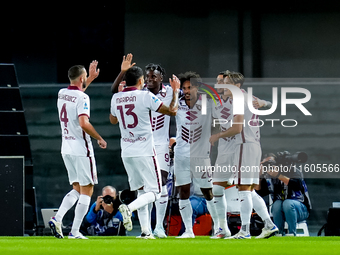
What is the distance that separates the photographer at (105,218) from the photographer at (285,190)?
2.13 m

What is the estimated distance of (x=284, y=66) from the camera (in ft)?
35.8

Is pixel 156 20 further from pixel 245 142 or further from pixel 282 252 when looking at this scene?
pixel 282 252

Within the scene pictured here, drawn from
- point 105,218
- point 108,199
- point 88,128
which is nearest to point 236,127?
point 88,128

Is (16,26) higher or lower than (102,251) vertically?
higher

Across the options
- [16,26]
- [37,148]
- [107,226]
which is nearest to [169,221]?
[107,226]

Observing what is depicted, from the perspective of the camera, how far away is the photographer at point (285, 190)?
8.18 metres

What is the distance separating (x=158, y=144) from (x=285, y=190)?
2249 millimetres

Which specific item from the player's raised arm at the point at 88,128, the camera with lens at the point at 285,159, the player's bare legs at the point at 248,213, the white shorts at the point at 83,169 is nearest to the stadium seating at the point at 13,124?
the white shorts at the point at 83,169

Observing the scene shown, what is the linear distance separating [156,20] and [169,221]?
163 inches

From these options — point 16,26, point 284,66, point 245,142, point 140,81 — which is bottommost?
point 245,142

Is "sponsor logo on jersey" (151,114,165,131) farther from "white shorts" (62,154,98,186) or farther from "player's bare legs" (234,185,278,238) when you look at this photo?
"player's bare legs" (234,185,278,238)

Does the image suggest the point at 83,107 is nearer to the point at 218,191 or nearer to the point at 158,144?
the point at 158,144

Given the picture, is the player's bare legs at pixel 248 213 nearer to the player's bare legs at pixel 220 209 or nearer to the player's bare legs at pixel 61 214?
the player's bare legs at pixel 220 209

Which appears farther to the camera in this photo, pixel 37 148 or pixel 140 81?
pixel 37 148
